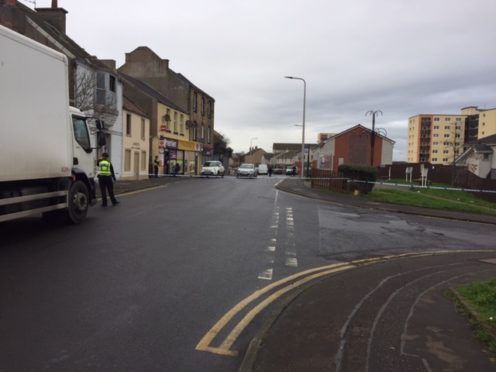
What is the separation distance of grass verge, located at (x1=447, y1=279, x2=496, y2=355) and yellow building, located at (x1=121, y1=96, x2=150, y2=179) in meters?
28.8

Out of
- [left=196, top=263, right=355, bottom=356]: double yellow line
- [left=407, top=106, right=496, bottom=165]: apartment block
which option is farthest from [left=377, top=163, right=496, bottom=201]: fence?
[left=407, top=106, right=496, bottom=165]: apartment block

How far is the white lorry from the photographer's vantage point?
766 centimetres

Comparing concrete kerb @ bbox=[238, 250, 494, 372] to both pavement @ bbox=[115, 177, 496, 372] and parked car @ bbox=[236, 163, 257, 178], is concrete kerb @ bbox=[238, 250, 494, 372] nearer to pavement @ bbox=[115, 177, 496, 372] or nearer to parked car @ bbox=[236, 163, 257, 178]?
pavement @ bbox=[115, 177, 496, 372]

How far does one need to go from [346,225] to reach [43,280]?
903cm

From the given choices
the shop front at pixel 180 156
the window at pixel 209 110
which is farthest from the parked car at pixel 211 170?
the window at pixel 209 110

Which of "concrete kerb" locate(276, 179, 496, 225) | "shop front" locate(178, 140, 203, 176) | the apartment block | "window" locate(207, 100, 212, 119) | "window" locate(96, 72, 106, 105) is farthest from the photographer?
the apartment block

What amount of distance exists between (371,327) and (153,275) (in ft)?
10.4

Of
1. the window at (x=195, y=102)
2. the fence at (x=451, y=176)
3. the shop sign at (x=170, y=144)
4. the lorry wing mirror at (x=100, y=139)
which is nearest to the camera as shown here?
the lorry wing mirror at (x=100, y=139)

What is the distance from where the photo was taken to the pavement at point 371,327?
12.3 ft

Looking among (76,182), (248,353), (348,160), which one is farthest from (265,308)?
(348,160)

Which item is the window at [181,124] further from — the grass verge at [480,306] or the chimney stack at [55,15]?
the grass verge at [480,306]

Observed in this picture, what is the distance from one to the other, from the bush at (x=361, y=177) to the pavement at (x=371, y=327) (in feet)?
53.2

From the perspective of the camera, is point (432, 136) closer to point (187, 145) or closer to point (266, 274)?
point (187, 145)

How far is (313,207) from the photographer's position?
57.1ft
